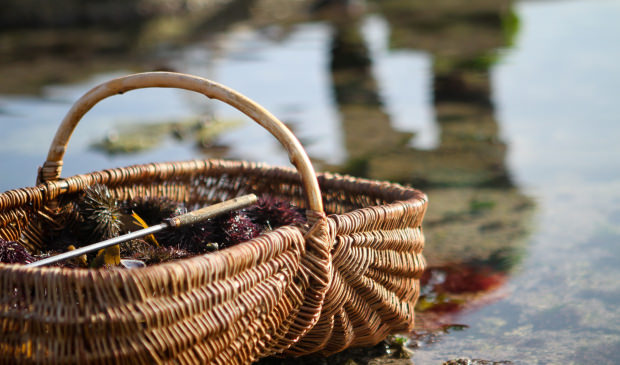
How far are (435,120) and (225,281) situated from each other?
130 inches

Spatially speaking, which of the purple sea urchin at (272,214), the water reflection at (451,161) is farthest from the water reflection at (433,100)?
the purple sea urchin at (272,214)

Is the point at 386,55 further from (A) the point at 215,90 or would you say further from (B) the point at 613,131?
(A) the point at 215,90

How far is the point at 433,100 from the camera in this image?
4.83 m

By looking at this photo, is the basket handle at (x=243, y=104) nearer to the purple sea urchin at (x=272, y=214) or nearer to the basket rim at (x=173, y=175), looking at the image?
the basket rim at (x=173, y=175)

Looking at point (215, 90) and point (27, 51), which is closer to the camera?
point (215, 90)

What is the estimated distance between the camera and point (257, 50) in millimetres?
6922

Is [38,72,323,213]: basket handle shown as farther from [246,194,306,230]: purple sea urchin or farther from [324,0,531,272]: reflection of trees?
[324,0,531,272]: reflection of trees

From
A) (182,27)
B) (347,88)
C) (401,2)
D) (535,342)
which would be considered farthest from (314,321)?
(401,2)

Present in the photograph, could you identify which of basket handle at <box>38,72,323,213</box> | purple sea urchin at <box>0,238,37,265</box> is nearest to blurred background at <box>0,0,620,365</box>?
basket handle at <box>38,72,323,213</box>

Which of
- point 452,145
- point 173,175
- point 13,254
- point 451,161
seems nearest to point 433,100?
point 452,145

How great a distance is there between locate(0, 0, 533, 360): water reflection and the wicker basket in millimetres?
380

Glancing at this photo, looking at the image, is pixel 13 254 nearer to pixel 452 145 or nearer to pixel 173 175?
pixel 173 175

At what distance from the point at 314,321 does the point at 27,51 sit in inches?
255

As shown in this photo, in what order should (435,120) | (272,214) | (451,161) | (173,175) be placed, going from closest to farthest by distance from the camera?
(272,214) → (173,175) → (451,161) → (435,120)
